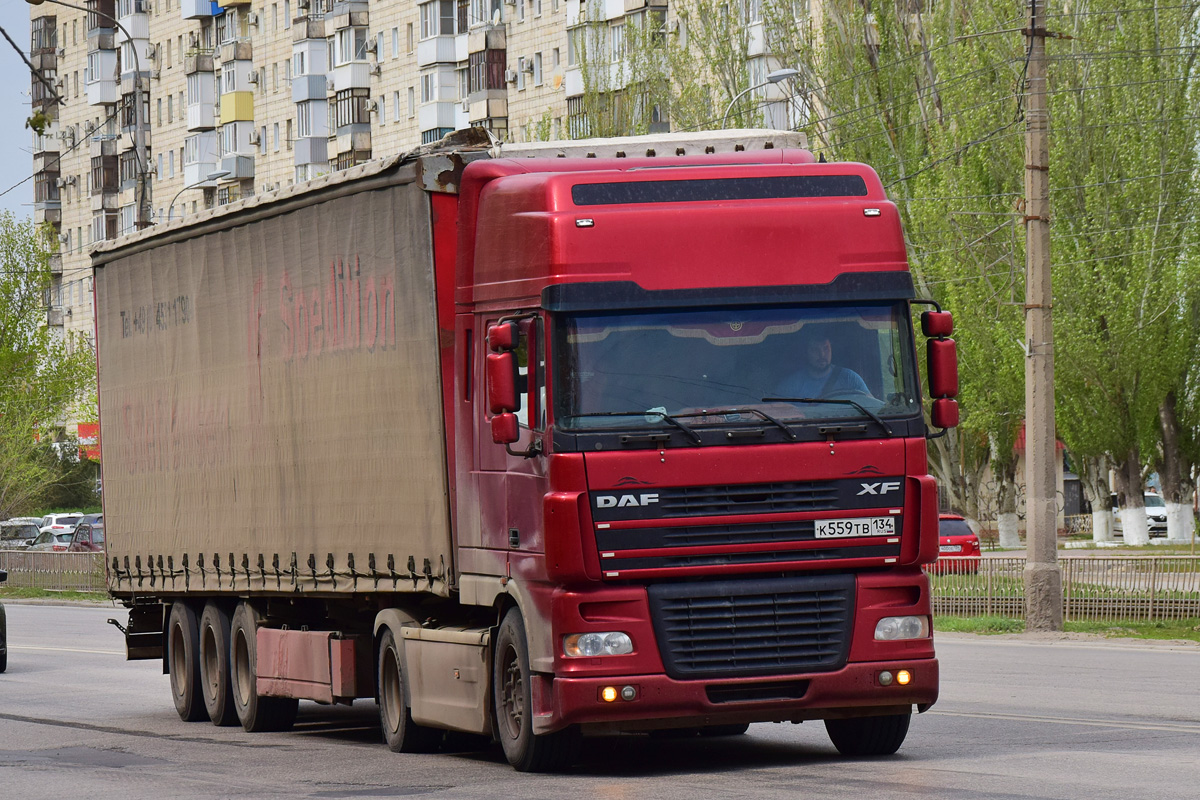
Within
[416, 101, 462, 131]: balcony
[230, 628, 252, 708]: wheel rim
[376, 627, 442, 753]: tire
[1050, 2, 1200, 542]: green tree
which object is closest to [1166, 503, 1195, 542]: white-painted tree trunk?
[1050, 2, 1200, 542]: green tree

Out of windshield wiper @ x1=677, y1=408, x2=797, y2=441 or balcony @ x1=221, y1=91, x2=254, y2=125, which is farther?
balcony @ x1=221, y1=91, x2=254, y2=125

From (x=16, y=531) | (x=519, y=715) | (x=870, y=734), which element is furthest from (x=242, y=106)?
(x=519, y=715)

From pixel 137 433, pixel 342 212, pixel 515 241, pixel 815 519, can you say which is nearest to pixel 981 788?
pixel 815 519

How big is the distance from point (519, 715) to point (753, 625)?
1508 mm

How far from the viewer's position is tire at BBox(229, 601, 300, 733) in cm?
1712

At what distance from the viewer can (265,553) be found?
1669 cm

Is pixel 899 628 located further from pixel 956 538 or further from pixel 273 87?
pixel 273 87

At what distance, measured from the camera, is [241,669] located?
1761 cm

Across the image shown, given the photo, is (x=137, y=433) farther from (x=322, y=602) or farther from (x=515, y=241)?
(x=515, y=241)

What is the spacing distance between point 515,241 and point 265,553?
4954 mm

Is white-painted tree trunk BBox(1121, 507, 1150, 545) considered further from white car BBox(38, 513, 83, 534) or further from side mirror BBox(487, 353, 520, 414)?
side mirror BBox(487, 353, 520, 414)

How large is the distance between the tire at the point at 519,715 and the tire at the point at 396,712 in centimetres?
136

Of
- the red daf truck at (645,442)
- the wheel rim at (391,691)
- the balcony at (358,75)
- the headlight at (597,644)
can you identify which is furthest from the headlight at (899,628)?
the balcony at (358,75)

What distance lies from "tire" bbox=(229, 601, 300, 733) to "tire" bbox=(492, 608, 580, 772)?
14.1ft
